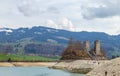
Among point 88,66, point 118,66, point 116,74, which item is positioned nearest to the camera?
point 116,74

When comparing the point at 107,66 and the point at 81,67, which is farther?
the point at 81,67

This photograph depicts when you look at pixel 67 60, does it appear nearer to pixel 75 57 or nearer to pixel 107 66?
pixel 75 57

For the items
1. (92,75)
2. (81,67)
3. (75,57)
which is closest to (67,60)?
(75,57)

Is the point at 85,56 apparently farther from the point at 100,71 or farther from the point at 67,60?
the point at 100,71

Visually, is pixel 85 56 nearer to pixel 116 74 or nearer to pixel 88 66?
pixel 88 66

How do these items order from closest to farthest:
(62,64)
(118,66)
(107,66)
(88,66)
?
1. (118,66)
2. (107,66)
3. (88,66)
4. (62,64)

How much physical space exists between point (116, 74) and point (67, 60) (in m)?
149

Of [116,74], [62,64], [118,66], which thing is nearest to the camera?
[116,74]

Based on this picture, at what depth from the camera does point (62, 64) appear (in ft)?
641

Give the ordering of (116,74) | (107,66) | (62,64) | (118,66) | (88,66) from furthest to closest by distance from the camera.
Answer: (62,64) → (88,66) → (107,66) → (118,66) → (116,74)

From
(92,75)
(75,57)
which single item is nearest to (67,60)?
(75,57)

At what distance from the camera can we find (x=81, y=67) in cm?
14562

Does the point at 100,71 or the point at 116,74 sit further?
the point at 100,71

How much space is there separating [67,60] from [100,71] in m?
141
